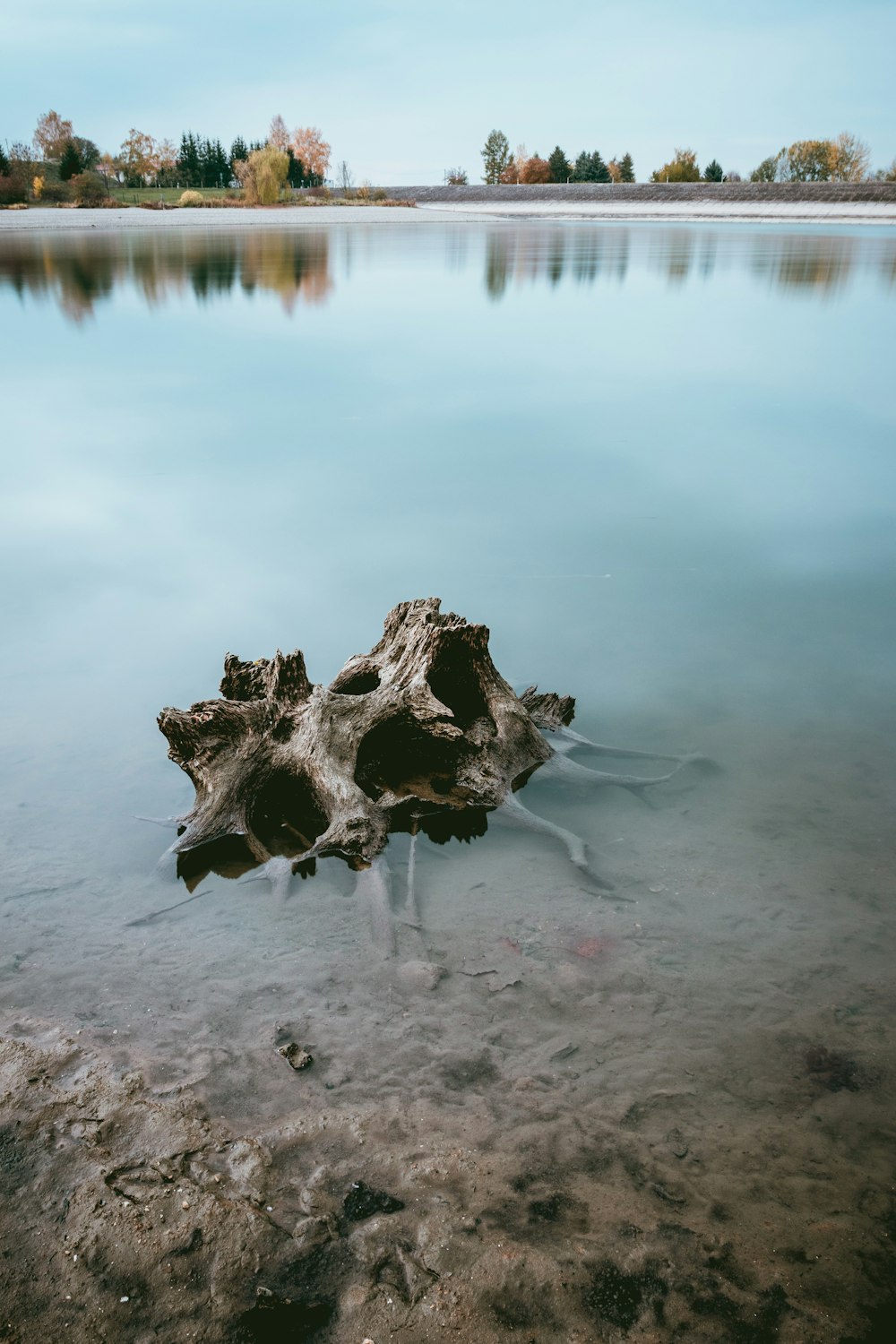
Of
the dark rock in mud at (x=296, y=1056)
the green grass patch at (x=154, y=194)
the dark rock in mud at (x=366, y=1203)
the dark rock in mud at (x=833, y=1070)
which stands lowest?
the dark rock in mud at (x=833, y=1070)

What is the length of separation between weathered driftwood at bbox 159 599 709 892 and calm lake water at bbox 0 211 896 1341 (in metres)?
0.16

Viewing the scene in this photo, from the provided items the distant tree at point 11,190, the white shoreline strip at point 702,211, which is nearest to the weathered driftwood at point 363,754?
the distant tree at point 11,190

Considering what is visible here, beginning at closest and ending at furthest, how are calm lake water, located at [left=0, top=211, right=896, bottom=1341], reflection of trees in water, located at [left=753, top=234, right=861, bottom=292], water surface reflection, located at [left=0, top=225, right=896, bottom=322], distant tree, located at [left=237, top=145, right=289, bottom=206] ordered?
calm lake water, located at [left=0, top=211, right=896, bottom=1341]
water surface reflection, located at [left=0, top=225, right=896, bottom=322]
reflection of trees in water, located at [left=753, top=234, right=861, bottom=292]
distant tree, located at [left=237, top=145, right=289, bottom=206]

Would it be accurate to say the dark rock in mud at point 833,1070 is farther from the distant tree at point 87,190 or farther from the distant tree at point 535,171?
the distant tree at point 535,171

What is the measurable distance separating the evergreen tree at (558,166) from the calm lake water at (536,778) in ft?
300

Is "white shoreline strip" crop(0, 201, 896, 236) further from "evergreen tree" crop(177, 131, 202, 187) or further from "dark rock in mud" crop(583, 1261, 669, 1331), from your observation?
"dark rock in mud" crop(583, 1261, 669, 1331)

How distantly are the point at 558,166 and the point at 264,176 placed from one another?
3787cm

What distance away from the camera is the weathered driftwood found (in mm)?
3504

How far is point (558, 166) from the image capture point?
92.8 m

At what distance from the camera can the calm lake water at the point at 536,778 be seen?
2.34m

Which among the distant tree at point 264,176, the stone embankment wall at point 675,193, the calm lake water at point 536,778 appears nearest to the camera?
the calm lake water at point 536,778

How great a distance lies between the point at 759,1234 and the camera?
2.00 meters

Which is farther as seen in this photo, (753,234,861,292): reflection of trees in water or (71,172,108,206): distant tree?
(71,172,108,206): distant tree

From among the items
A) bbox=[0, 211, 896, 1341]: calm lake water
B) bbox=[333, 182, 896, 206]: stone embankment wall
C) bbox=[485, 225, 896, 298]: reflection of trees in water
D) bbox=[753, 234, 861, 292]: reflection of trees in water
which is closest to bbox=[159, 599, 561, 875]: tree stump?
bbox=[0, 211, 896, 1341]: calm lake water
